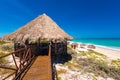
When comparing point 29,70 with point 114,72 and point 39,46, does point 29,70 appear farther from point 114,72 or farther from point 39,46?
point 114,72

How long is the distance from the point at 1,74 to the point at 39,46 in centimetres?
387

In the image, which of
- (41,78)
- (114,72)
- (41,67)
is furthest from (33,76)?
(114,72)

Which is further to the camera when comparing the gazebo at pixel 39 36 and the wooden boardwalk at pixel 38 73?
the gazebo at pixel 39 36

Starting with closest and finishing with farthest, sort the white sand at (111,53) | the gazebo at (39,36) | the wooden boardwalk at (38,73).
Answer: the wooden boardwalk at (38,73) < the gazebo at (39,36) < the white sand at (111,53)

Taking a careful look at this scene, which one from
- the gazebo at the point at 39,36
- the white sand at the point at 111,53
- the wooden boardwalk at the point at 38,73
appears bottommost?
the white sand at the point at 111,53

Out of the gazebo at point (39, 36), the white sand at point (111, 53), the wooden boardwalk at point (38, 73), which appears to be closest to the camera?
the wooden boardwalk at point (38, 73)

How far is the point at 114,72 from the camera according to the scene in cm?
912

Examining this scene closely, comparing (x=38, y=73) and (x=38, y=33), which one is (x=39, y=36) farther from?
(x=38, y=73)

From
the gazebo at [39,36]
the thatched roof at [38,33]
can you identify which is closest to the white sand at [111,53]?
Result: the gazebo at [39,36]

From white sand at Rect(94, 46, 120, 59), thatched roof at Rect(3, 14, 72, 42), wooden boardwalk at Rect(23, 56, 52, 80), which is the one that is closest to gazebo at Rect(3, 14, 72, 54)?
thatched roof at Rect(3, 14, 72, 42)

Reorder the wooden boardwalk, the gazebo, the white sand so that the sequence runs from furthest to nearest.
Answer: the white sand → the gazebo → the wooden boardwalk

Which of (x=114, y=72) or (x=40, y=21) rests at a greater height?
(x=40, y=21)

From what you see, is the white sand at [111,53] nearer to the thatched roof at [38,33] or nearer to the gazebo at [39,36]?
the gazebo at [39,36]

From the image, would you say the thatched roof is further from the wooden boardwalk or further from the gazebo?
the wooden boardwalk
